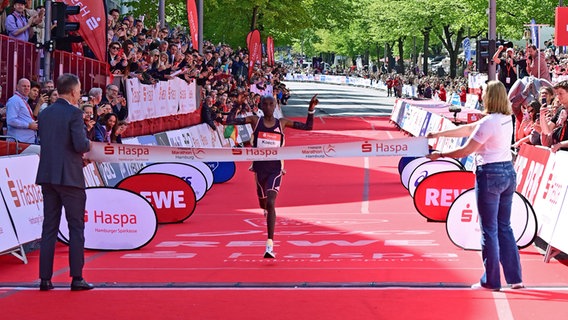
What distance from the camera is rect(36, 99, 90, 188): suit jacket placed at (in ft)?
→ 35.7

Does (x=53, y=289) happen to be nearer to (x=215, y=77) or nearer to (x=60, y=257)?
(x=60, y=257)

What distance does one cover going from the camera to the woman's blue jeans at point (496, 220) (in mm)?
10766

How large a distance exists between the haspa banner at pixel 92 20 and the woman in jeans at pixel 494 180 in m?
12.0

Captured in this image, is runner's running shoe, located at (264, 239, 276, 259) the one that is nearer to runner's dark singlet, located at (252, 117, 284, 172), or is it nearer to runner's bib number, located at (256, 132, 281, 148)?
runner's dark singlet, located at (252, 117, 284, 172)

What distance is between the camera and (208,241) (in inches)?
596

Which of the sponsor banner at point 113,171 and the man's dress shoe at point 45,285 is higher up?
the sponsor banner at point 113,171

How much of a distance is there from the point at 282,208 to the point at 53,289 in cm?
896

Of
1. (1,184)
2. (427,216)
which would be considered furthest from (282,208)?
(1,184)

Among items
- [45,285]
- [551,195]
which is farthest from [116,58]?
[45,285]

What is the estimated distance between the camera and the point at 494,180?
10.7 meters

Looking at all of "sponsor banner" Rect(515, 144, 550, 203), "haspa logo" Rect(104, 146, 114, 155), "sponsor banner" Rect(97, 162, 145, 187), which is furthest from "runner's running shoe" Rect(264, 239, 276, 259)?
"sponsor banner" Rect(97, 162, 145, 187)

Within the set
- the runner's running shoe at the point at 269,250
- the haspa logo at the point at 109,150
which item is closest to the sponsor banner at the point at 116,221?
the haspa logo at the point at 109,150

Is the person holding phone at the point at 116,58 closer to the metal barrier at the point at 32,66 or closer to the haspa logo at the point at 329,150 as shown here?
the metal barrier at the point at 32,66

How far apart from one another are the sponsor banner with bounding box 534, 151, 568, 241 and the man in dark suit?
212 inches
